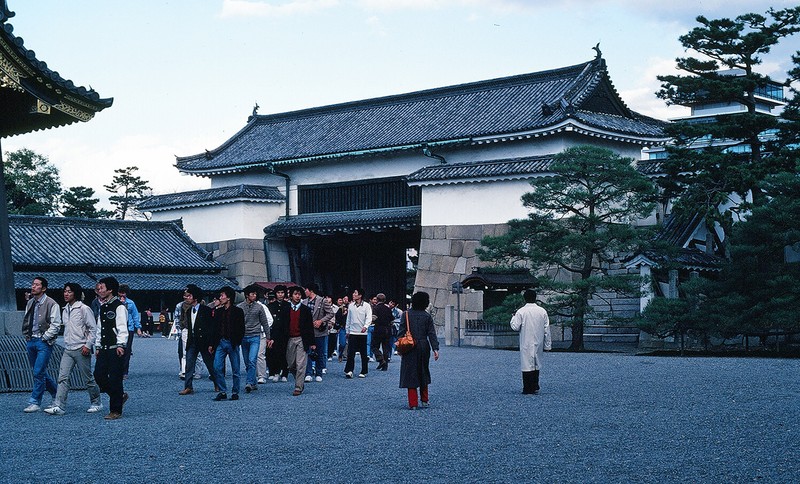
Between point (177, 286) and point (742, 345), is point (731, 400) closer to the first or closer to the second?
point (742, 345)

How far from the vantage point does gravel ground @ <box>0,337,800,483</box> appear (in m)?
8.05

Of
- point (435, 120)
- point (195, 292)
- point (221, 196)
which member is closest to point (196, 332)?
point (195, 292)

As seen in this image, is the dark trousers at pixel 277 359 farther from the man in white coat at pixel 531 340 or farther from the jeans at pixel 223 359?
the man in white coat at pixel 531 340

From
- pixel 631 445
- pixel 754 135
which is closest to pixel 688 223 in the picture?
pixel 754 135

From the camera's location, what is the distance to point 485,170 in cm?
3538

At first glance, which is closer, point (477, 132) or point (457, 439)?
point (457, 439)

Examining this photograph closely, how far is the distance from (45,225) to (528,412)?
3321cm

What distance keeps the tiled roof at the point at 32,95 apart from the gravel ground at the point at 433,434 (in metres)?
4.53

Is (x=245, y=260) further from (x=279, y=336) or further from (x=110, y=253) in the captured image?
(x=279, y=336)

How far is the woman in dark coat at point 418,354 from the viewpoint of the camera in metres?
12.8

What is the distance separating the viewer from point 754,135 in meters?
30.1

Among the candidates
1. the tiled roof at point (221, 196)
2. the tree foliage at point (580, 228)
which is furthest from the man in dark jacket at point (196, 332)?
the tiled roof at point (221, 196)

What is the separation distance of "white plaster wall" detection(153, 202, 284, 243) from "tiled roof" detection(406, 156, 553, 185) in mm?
8399

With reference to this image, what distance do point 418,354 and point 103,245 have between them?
3146 centimetres
